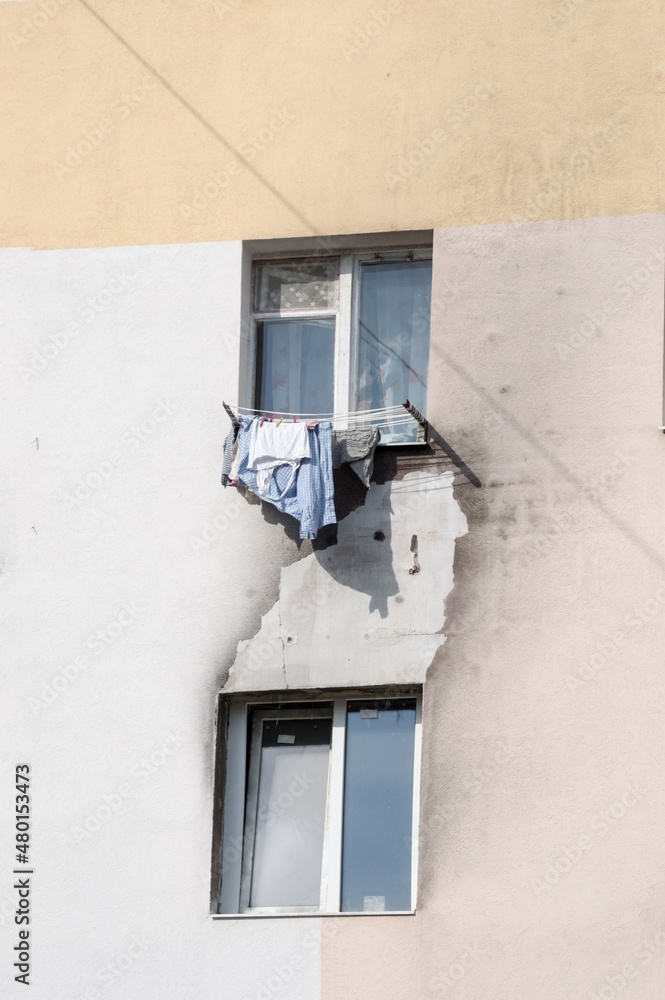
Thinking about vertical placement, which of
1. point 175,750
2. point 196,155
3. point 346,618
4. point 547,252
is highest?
point 196,155

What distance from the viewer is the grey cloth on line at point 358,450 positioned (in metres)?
11.0

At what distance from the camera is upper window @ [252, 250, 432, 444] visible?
11602 mm

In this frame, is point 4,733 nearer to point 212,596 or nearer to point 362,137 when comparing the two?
point 212,596

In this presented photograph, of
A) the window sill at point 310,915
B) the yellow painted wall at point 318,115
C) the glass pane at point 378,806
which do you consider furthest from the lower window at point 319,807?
the yellow painted wall at point 318,115

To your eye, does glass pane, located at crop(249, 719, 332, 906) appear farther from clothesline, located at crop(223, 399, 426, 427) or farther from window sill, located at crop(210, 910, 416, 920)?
clothesline, located at crop(223, 399, 426, 427)

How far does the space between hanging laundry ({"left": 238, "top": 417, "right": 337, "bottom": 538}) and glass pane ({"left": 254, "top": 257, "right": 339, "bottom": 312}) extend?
3.87 ft

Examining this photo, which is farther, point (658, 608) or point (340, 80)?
point (340, 80)

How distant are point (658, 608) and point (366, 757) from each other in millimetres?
2135

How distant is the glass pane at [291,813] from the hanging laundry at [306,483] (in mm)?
1365

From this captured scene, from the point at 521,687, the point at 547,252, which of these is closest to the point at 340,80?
the point at 547,252

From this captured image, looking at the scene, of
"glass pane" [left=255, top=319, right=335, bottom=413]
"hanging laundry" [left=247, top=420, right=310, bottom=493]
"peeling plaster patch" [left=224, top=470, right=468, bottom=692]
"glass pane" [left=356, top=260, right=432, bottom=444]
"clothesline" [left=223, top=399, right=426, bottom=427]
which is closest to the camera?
"peeling plaster patch" [left=224, top=470, right=468, bottom=692]

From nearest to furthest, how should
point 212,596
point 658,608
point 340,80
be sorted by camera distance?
point 658,608 < point 212,596 < point 340,80

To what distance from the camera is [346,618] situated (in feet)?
35.7

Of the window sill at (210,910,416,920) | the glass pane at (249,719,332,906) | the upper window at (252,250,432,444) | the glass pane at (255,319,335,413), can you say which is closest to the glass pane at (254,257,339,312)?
the upper window at (252,250,432,444)
